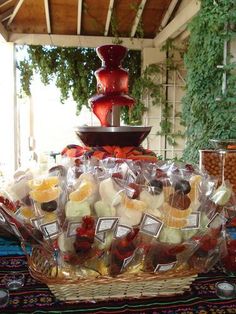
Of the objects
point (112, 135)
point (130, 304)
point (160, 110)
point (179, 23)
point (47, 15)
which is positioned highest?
point (47, 15)

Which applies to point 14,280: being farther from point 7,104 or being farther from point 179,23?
point 7,104

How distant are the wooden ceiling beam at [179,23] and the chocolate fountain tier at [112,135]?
9.70 feet

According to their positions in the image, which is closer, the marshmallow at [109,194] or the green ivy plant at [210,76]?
the marshmallow at [109,194]

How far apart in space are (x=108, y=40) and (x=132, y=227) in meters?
5.01

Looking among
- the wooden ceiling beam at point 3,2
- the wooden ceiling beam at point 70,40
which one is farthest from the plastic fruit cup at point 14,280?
the wooden ceiling beam at point 70,40

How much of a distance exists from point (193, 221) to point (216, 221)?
7cm

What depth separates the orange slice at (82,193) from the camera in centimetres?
62

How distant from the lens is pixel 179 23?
13.9 ft

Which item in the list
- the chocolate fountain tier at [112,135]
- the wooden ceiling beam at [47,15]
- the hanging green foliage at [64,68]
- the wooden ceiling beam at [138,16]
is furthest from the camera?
the hanging green foliage at [64,68]

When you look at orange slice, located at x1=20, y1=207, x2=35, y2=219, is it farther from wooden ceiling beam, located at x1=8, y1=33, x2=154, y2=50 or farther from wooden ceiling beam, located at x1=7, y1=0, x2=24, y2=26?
wooden ceiling beam, located at x1=8, y1=33, x2=154, y2=50

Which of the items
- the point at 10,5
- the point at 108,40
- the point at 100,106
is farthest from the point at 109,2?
the point at 100,106

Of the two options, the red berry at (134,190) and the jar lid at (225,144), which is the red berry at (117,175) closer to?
the red berry at (134,190)

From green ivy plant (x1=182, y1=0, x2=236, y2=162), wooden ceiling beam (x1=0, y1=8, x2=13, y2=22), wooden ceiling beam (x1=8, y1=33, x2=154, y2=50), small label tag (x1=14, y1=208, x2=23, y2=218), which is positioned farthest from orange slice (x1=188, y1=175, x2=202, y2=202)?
wooden ceiling beam (x1=8, y1=33, x2=154, y2=50)

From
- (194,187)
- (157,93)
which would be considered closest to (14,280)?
(194,187)
